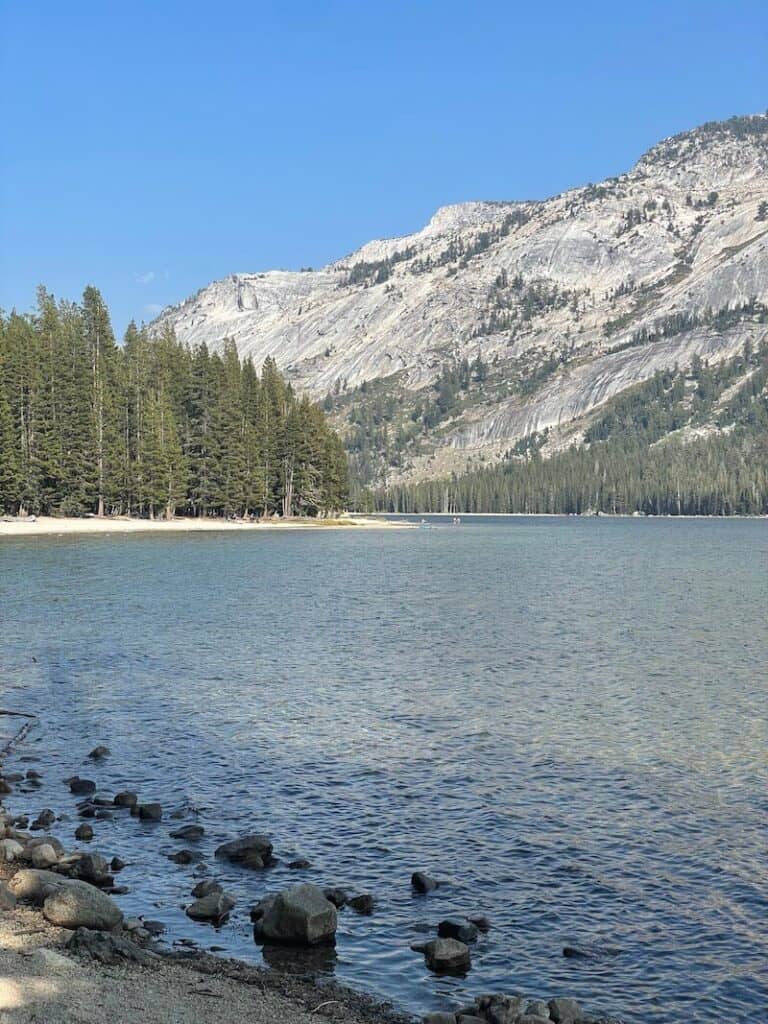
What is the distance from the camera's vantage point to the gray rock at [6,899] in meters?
14.3

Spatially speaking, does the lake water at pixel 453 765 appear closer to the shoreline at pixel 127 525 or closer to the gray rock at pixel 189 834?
the gray rock at pixel 189 834

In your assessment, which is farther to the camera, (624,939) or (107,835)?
(107,835)

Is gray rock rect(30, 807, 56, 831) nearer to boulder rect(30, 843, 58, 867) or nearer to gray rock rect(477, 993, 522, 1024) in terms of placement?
boulder rect(30, 843, 58, 867)

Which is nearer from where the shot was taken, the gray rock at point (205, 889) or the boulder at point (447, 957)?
the boulder at point (447, 957)

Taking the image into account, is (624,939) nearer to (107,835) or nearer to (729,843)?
(729,843)

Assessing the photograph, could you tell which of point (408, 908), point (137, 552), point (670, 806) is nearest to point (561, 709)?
point (670, 806)

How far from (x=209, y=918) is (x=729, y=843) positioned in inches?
401

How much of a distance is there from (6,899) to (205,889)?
3250mm

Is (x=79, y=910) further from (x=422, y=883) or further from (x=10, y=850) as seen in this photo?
(x=422, y=883)

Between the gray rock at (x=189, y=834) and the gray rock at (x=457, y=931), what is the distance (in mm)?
5973

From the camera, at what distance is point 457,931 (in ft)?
48.9

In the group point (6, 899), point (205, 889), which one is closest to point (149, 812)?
point (205, 889)

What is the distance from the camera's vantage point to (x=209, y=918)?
1526cm

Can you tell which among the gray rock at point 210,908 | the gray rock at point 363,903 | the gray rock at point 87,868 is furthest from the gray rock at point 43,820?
the gray rock at point 363,903
